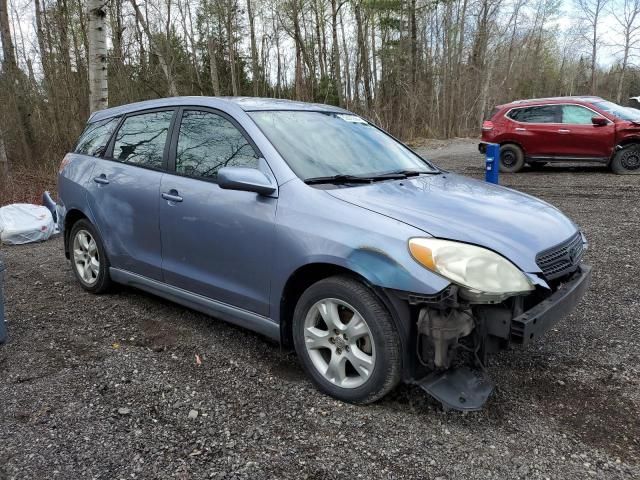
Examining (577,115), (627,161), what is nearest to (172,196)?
(577,115)

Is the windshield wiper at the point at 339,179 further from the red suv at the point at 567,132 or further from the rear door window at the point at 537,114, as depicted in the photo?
the rear door window at the point at 537,114

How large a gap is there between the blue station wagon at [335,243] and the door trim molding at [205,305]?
1cm

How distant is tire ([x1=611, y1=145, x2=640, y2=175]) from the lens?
11859mm

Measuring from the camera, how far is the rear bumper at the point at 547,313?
2.57m

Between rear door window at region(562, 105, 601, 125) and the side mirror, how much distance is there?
11.1 metres

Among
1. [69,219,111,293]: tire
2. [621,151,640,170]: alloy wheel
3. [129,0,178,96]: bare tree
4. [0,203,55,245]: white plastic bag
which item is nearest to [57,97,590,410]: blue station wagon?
[69,219,111,293]: tire

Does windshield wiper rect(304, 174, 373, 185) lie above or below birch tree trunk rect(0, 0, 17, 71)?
below

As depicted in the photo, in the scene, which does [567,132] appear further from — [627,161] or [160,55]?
[160,55]

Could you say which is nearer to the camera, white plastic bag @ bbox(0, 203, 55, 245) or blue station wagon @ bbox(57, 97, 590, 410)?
blue station wagon @ bbox(57, 97, 590, 410)

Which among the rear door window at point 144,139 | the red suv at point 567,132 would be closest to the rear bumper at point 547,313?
the rear door window at point 144,139

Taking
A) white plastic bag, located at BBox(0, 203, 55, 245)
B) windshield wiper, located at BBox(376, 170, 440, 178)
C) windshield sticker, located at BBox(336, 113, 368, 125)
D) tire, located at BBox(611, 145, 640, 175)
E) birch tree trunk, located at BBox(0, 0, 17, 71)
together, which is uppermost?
birch tree trunk, located at BBox(0, 0, 17, 71)

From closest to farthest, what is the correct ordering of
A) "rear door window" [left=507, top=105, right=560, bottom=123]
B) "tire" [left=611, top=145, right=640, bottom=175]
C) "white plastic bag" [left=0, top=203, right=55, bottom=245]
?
"white plastic bag" [left=0, top=203, right=55, bottom=245] → "tire" [left=611, top=145, right=640, bottom=175] → "rear door window" [left=507, top=105, right=560, bottom=123]

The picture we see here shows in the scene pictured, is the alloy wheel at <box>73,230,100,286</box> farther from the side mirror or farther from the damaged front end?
the damaged front end

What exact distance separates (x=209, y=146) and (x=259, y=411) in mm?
1848
